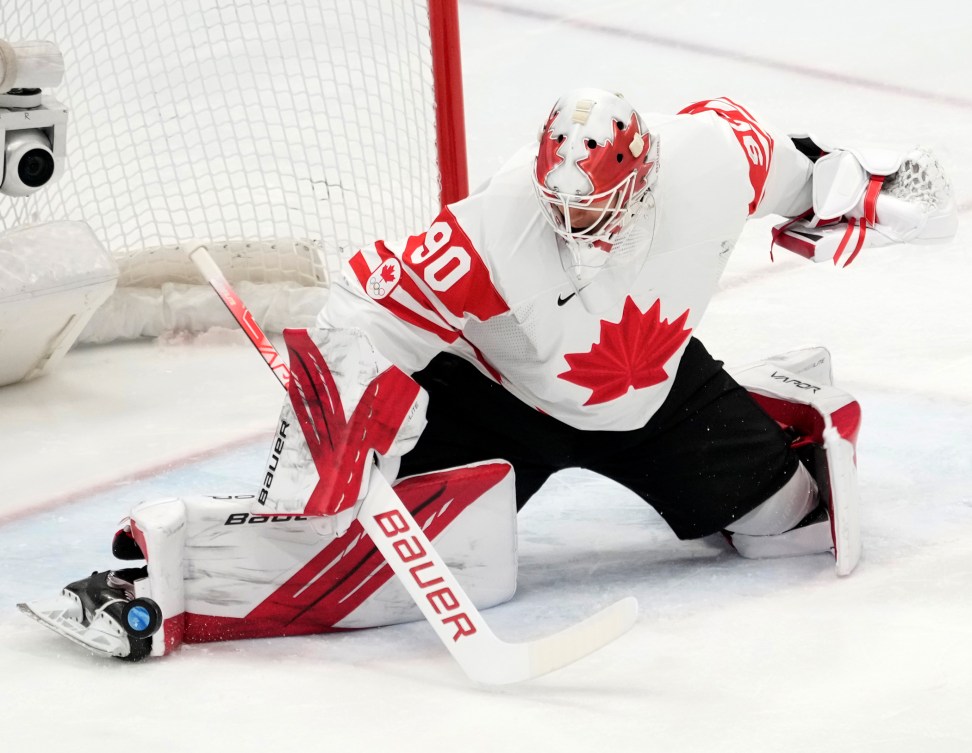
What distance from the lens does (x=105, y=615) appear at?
6.69 feet

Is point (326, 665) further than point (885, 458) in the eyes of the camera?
No

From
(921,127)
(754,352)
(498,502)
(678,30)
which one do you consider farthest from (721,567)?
(678,30)

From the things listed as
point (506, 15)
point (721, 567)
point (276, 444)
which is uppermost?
point (276, 444)

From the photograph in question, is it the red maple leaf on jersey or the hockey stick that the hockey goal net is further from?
the hockey stick

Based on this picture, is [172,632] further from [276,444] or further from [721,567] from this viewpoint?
[721,567]

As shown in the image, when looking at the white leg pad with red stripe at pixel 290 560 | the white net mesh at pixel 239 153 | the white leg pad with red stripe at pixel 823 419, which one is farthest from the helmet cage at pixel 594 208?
the white net mesh at pixel 239 153

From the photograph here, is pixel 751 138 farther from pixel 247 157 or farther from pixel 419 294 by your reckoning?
pixel 247 157

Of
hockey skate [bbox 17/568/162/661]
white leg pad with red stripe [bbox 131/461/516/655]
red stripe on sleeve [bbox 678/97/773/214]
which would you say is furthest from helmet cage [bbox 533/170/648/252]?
hockey skate [bbox 17/568/162/661]

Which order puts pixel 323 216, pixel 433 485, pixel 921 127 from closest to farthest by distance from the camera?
pixel 433 485
pixel 323 216
pixel 921 127

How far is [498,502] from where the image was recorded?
219cm

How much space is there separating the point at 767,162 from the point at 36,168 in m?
1.34

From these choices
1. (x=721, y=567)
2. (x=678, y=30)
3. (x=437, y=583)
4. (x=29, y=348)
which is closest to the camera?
(x=437, y=583)

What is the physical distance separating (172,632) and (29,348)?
122cm

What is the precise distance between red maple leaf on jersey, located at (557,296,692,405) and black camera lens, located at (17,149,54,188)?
1.20 metres
